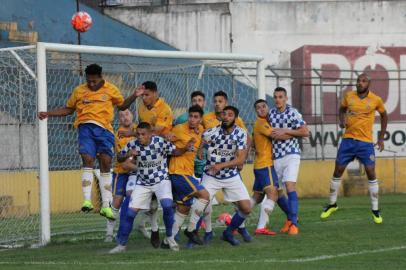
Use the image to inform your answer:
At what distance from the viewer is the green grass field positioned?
1211cm

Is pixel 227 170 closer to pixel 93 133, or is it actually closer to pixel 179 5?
pixel 93 133

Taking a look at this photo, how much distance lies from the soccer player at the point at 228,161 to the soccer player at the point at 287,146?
61.2 inches

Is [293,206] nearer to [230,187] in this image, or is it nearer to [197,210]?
[230,187]

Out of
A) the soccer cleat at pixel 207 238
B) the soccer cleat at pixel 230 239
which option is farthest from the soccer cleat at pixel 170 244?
the soccer cleat at pixel 230 239

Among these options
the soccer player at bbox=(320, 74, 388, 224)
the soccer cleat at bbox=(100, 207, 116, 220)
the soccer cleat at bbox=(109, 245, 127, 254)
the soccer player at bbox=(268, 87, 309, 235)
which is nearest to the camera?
the soccer cleat at bbox=(109, 245, 127, 254)

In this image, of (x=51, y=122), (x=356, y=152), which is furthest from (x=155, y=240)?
(x=51, y=122)

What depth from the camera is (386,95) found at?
3434 centimetres

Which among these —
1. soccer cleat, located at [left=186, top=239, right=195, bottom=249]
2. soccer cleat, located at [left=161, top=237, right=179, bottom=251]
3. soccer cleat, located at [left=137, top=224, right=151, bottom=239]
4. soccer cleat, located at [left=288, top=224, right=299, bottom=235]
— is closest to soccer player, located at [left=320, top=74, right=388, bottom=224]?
soccer cleat, located at [left=288, top=224, right=299, bottom=235]

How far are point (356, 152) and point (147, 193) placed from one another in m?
4.83

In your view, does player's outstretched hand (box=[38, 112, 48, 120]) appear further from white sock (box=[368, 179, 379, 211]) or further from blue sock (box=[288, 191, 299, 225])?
white sock (box=[368, 179, 379, 211])

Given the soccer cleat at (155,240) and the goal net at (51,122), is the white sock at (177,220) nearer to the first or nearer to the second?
the soccer cleat at (155,240)

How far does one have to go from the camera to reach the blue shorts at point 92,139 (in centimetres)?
1499

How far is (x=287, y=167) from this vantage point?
16188mm

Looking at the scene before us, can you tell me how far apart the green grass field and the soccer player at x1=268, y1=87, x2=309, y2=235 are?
520 mm
